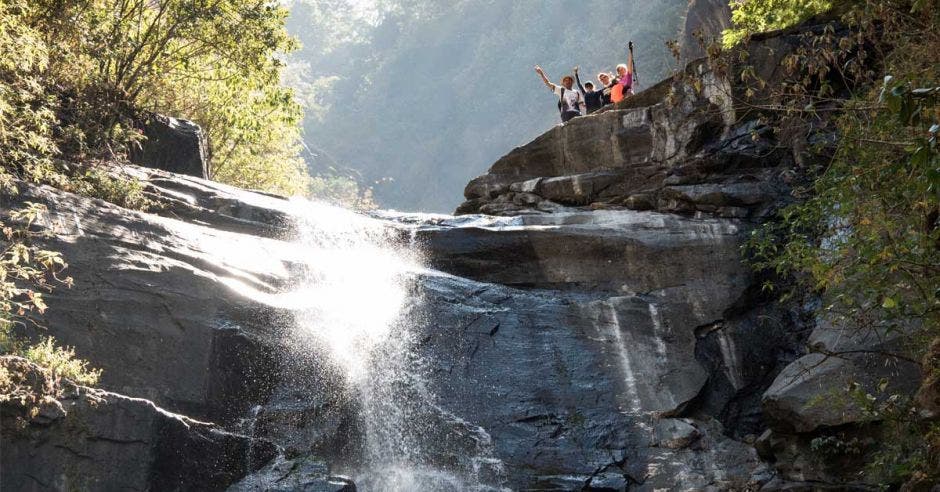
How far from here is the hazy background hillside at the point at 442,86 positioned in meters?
65.9

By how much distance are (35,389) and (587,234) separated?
7689mm

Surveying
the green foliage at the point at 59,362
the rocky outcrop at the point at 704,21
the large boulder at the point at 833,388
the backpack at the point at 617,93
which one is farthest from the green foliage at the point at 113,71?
the rocky outcrop at the point at 704,21

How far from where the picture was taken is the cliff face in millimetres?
9289

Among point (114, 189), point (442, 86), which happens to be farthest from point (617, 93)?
point (442, 86)

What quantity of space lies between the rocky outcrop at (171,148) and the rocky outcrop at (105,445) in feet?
20.7

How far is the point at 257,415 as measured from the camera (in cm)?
973

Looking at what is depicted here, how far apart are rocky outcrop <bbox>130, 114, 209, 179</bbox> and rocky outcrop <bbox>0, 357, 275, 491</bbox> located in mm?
6321

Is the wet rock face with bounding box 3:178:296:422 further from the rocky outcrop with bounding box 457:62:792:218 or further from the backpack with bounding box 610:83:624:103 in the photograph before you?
the backpack with bounding box 610:83:624:103

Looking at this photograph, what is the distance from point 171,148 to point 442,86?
62.1 m

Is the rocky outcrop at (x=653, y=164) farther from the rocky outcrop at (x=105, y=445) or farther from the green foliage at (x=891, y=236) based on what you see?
the rocky outcrop at (x=105, y=445)

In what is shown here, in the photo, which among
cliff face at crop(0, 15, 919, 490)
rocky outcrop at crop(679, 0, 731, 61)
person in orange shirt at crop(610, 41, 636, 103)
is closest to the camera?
cliff face at crop(0, 15, 919, 490)

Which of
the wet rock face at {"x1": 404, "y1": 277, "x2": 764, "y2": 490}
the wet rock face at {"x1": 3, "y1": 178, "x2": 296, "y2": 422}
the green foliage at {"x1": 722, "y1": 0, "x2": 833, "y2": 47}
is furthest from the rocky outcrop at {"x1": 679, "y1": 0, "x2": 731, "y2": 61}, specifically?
the wet rock face at {"x1": 3, "y1": 178, "x2": 296, "y2": 422}

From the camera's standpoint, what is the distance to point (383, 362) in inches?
431

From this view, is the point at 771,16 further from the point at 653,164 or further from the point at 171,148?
the point at 171,148
